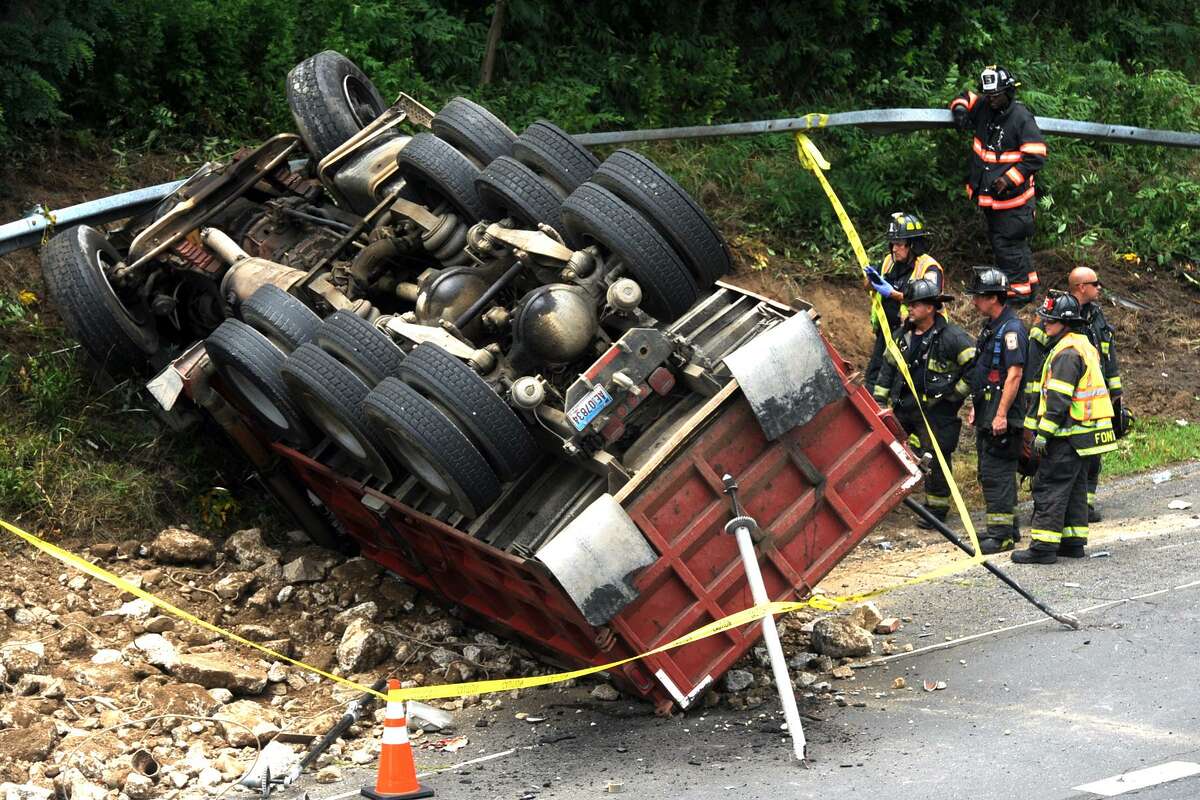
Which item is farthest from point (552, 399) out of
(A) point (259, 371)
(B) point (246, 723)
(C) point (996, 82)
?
(C) point (996, 82)

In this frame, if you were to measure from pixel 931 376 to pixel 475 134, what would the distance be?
3307 millimetres

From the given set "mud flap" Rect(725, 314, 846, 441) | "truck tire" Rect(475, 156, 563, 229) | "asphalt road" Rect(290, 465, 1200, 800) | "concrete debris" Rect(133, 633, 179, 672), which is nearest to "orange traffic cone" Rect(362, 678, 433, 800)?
"asphalt road" Rect(290, 465, 1200, 800)

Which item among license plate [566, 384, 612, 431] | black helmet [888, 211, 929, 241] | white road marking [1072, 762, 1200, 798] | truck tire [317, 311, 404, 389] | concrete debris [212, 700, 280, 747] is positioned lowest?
concrete debris [212, 700, 280, 747]

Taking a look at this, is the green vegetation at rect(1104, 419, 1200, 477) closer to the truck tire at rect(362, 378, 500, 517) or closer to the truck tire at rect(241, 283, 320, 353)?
the truck tire at rect(362, 378, 500, 517)

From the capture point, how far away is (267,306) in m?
7.79

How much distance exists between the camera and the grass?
8.71m

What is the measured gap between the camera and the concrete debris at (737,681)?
7.20m

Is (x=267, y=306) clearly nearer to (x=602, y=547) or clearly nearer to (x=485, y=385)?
(x=485, y=385)

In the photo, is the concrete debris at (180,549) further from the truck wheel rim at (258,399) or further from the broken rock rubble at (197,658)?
the truck wheel rim at (258,399)

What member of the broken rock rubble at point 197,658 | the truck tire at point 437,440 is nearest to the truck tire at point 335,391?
the truck tire at point 437,440

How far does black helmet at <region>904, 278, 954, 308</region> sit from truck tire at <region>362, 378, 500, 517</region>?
386cm

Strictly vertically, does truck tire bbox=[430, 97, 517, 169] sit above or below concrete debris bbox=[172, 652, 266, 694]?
above

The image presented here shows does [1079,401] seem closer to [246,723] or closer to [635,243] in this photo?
[635,243]

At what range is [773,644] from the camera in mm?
6426
